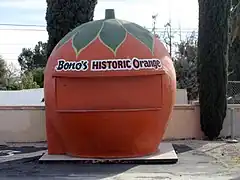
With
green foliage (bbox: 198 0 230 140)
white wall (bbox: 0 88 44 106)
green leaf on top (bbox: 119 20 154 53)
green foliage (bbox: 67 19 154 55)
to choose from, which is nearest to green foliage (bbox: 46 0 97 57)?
green foliage (bbox: 198 0 230 140)

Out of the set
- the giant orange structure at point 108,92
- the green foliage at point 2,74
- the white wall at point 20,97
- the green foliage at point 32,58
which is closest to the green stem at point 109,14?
the giant orange structure at point 108,92

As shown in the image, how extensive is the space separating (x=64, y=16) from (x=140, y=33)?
18.6ft

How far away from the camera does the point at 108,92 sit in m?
13.4

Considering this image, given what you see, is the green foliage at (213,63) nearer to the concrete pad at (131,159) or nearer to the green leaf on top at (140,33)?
the green leaf on top at (140,33)

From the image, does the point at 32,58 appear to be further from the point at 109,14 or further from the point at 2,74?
the point at 109,14

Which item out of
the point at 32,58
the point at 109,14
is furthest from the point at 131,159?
the point at 32,58

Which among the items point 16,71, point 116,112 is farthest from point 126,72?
point 16,71

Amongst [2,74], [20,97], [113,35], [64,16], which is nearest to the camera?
[113,35]

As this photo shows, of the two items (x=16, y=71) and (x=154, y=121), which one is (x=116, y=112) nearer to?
(x=154, y=121)

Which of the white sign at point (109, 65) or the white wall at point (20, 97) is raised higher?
the white sign at point (109, 65)

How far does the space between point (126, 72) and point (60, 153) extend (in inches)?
112

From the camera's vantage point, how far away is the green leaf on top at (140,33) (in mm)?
14180

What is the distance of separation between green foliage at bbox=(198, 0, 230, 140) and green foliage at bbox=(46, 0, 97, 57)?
13.3 ft

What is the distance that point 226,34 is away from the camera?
65.8 ft
